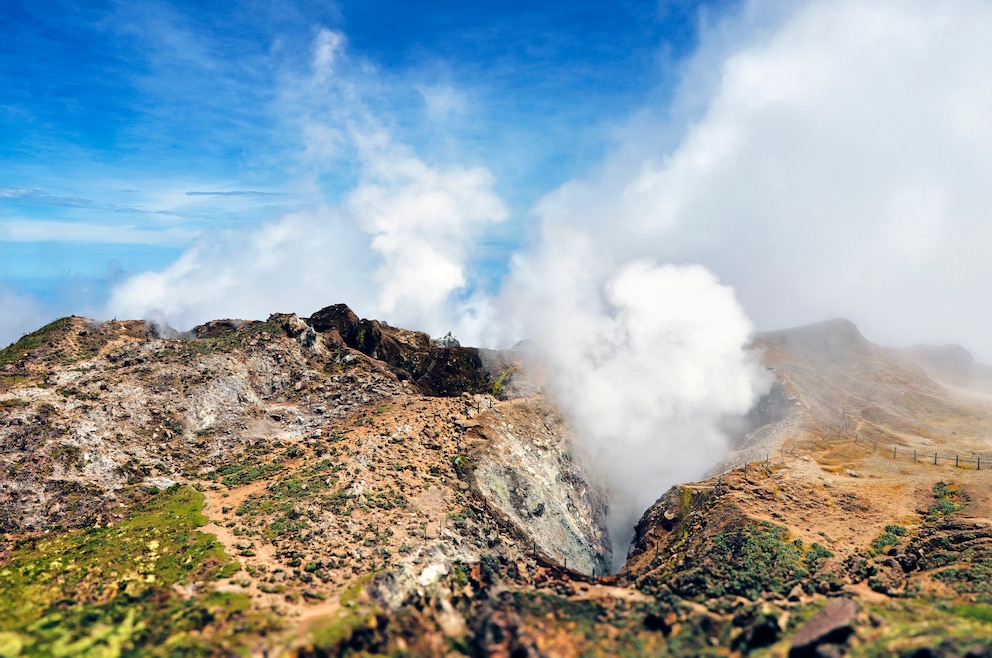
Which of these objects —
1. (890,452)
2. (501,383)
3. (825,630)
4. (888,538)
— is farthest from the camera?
(501,383)

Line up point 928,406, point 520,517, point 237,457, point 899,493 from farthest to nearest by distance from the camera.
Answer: point 928,406
point 237,457
point 520,517
point 899,493

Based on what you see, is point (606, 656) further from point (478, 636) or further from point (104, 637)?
point (104, 637)

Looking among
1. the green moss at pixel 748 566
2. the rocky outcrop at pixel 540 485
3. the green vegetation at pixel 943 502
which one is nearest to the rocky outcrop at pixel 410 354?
the rocky outcrop at pixel 540 485

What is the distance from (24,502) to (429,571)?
50.7 meters

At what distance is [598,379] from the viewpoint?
11181cm

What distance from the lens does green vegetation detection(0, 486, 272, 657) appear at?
4044cm

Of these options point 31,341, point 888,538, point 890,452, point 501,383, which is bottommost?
point 888,538

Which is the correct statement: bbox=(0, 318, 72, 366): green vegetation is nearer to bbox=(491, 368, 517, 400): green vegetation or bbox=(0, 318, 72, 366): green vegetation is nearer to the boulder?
bbox=(491, 368, 517, 400): green vegetation

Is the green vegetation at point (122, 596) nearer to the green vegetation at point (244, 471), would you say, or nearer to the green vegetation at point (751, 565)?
the green vegetation at point (244, 471)

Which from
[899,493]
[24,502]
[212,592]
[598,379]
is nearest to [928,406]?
[899,493]

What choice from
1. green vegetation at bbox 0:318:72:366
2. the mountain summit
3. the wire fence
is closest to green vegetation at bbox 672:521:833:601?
the mountain summit

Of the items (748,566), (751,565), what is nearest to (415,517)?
(748,566)

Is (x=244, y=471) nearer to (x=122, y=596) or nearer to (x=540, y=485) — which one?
(x=122, y=596)

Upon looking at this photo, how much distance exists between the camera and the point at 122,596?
47125 millimetres
